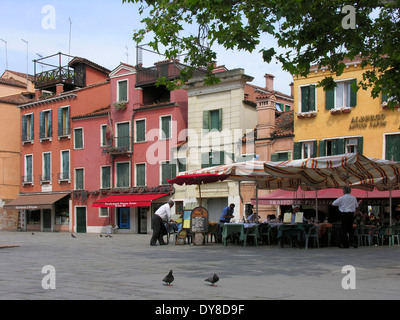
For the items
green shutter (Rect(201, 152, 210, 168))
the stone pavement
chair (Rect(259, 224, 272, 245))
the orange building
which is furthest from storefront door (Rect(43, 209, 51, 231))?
the stone pavement

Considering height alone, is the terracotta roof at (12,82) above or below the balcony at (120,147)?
above

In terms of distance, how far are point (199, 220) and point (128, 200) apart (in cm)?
1852

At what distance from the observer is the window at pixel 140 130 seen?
38094mm

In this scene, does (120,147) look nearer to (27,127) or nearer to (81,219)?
(81,219)

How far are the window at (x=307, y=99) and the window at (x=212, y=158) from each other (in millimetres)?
5861

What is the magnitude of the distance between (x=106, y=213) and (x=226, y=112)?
11990 mm

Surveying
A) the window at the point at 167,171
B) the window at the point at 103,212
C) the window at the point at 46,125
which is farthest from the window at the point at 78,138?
the window at the point at 167,171

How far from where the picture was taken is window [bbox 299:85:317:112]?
30547mm

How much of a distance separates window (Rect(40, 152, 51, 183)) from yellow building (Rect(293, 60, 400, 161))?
21.5 m

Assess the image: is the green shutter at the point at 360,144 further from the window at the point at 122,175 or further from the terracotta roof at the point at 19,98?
the terracotta roof at the point at 19,98

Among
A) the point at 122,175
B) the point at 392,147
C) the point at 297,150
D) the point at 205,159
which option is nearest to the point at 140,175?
the point at 122,175
